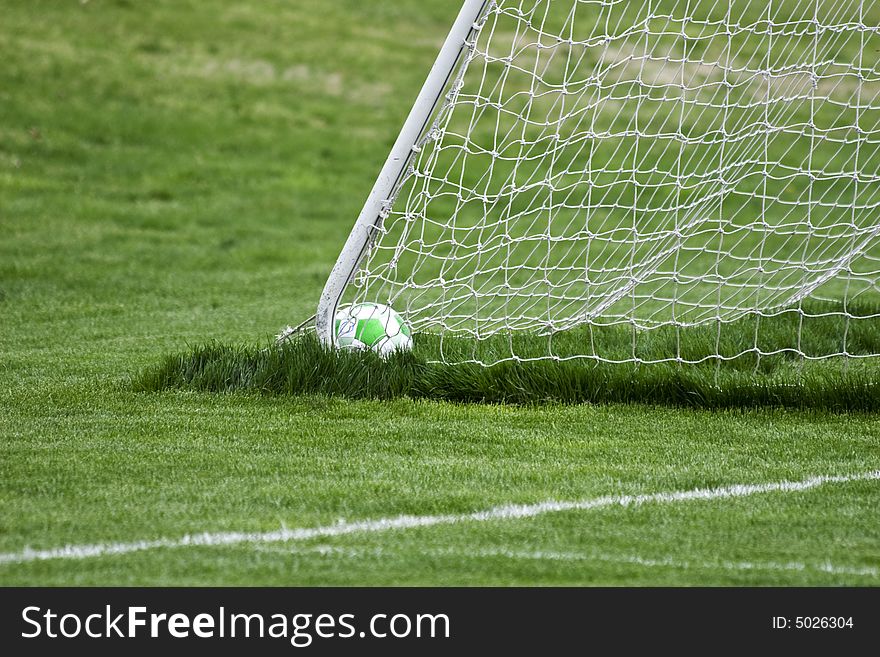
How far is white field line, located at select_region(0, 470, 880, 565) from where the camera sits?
133 inches

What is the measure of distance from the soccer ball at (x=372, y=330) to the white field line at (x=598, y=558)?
7.60ft

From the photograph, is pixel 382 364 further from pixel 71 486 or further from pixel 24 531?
pixel 24 531

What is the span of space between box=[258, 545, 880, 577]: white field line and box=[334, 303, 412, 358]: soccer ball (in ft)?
7.60

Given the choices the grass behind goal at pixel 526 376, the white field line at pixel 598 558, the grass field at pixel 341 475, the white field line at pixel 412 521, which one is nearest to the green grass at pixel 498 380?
the grass behind goal at pixel 526 376

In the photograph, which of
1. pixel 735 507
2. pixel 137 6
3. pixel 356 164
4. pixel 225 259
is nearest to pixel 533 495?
pixel 735 507

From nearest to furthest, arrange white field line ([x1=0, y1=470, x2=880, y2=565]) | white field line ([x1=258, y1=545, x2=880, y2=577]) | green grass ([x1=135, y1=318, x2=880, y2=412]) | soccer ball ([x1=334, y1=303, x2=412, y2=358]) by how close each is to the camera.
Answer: white field line ([x1=258, y1=545, x2=880, y2=577]), white field line ([x1=0, y1=470, x2=880, y2=565]), green grass ([x1=135, y1=318, x2=880, y2=412]), soccer ball ([x1=334, y1=303, x2=412, y2=358])

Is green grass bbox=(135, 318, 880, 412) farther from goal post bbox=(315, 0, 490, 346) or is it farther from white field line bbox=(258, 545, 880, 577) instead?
white field line bbox=(258, 545, 880, 577)

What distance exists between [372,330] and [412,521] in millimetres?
2235

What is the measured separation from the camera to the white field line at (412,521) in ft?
11.1

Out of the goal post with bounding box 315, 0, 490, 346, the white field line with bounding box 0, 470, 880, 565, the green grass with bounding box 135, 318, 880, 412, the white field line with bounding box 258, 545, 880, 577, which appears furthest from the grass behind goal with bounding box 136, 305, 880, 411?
the white field line with bounding box 258, 545, 880, 577

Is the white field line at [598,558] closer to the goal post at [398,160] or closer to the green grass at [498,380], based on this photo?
the green grass at [498,380]

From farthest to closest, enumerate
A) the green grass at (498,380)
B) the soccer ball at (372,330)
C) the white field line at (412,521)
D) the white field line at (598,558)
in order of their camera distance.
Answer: the soccer ball at (372,330), the green grass at (498,380), the white field line at (412,521), the white field line at (598,558)

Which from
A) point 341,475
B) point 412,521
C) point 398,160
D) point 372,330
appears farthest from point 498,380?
point 412,521

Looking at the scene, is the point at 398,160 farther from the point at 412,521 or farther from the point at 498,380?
the point at 412,521
